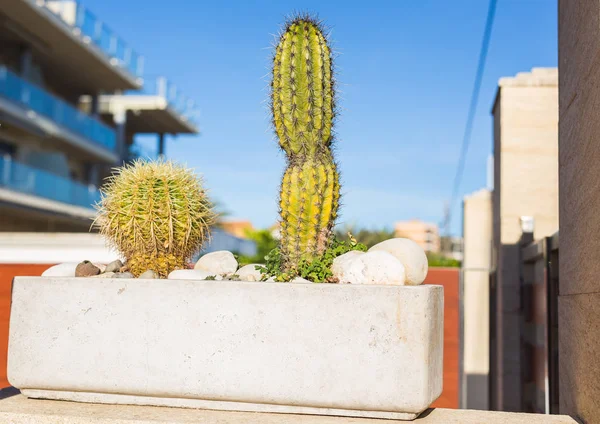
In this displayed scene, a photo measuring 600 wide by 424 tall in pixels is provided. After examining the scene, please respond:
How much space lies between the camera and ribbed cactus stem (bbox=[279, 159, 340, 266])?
3674 mm

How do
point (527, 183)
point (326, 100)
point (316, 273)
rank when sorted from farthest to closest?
point (527, 183), point (326, 100), point (316, 273)

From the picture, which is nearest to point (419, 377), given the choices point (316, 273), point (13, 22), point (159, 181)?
point (316, 273)

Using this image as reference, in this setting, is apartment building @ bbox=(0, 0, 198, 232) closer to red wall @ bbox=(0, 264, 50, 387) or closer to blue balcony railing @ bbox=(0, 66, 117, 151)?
blue balcony railing @ bbox=(0, 66, 117, 151)

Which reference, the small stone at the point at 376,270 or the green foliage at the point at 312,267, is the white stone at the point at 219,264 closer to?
the green foliage at the point at 312,267

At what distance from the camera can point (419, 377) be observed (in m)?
2.87

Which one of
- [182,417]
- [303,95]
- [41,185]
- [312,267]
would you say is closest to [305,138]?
[303,95]

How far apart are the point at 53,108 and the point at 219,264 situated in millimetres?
18371

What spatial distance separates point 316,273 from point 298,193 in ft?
1.57

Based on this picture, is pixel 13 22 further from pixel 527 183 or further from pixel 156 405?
pixel 156 405

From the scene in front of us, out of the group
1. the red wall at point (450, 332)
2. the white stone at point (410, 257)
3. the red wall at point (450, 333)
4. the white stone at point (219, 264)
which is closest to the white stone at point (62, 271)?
the white stone at point (219, 264)

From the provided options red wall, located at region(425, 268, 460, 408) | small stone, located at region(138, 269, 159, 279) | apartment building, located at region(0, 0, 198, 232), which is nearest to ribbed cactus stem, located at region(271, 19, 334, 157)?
small stone, located at region(138, 269, 159, 279)

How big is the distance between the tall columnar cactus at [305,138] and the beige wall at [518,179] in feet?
13.5

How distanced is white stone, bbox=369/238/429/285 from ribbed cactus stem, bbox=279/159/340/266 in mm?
426

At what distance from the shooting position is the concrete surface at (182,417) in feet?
9.45
